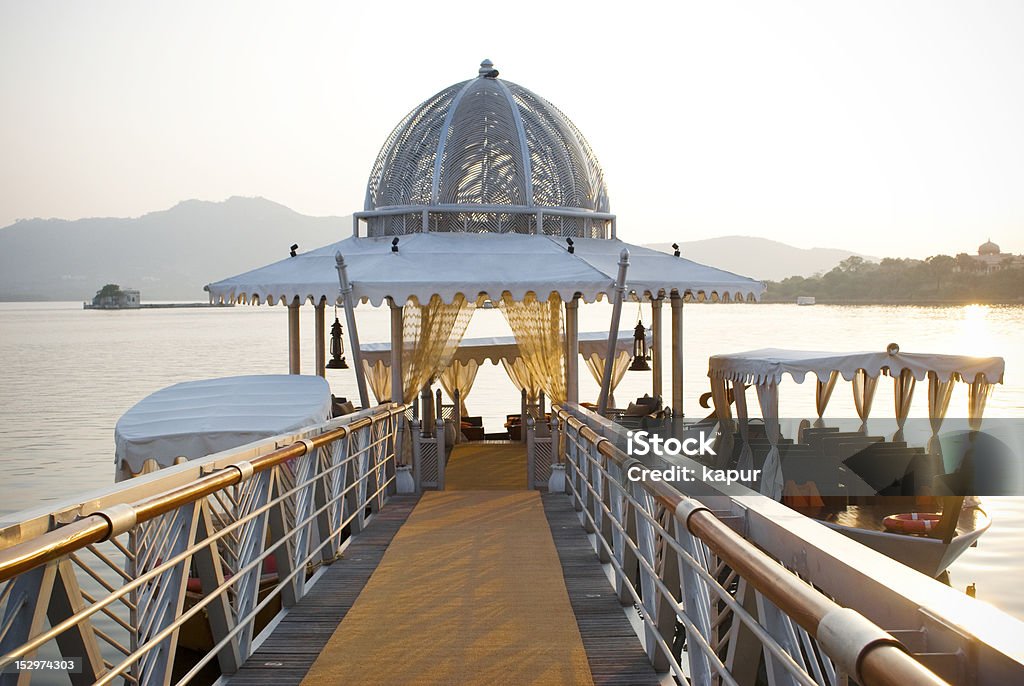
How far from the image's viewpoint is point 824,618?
202 centimetres

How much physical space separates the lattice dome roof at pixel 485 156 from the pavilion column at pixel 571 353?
1416mm

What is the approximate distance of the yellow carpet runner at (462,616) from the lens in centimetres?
457

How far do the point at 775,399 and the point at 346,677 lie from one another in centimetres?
966

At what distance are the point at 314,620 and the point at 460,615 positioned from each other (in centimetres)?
85

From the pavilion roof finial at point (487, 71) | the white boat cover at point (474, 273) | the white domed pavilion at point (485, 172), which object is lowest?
the white boat cover at point (474, 273)

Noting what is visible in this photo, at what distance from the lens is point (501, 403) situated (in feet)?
151

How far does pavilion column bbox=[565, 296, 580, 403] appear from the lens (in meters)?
10.7

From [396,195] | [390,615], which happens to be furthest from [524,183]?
[390,615]

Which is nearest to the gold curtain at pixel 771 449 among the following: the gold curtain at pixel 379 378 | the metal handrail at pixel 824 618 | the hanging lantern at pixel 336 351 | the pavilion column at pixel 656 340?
the pavilion column at pixel 656 340

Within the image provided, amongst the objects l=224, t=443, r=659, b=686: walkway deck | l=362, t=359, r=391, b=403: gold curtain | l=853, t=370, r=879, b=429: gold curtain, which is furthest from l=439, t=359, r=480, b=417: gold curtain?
l=224, t=443, r=659, b=686: walkway deck

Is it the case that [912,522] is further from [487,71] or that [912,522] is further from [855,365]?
[487,71]

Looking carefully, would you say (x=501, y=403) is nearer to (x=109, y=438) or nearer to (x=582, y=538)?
(x=109, y=438)

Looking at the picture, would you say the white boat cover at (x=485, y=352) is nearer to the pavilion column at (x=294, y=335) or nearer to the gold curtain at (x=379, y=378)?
the gold curtain at (x=379, y=378)

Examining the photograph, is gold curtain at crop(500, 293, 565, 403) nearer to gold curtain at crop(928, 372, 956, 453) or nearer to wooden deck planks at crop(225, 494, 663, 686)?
wooden deck planks at crop(225, 494, 663, 686)
